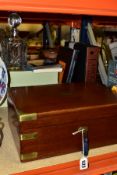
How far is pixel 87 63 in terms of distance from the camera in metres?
0.81

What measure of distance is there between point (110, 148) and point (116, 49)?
461mm

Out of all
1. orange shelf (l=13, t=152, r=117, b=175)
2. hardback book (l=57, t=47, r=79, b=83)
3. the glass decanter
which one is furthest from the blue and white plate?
orange shelf (l=13, t=152, r=117, b=175)

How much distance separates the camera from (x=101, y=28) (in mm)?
1235

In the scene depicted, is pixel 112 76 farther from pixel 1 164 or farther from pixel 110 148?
pixel 1 164

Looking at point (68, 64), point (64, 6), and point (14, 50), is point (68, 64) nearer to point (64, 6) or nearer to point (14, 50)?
point (14, 50)

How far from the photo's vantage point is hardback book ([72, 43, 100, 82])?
2.65 feet

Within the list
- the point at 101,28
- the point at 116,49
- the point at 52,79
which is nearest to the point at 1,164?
the point at 52,79

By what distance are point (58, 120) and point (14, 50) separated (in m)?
0.40

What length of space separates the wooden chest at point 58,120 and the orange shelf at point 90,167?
0.10ft

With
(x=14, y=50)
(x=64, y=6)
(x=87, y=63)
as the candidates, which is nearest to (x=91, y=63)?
(x=87, y=63)

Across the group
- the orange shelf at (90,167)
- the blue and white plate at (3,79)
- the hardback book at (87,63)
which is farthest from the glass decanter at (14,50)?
the orange shelf at (90,167)

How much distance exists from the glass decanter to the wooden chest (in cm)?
21

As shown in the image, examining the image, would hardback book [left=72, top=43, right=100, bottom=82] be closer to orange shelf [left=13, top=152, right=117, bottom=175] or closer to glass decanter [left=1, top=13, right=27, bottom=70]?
glass decanter [left=1, top=13, right=27, bottom=70]

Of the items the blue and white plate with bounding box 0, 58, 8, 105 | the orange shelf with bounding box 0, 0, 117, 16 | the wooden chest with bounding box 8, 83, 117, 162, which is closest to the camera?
the orange shelf with bounding box 0, 0, 117, 16
